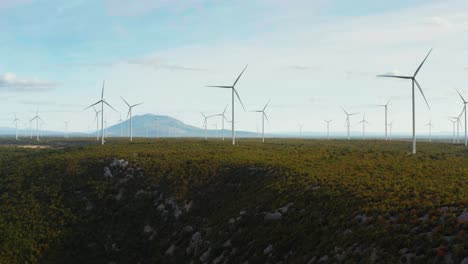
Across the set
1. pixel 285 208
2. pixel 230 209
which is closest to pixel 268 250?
pixel 285 208

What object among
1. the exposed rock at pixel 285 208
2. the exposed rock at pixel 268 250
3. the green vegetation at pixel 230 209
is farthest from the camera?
the exposed rock at pixel 285 208

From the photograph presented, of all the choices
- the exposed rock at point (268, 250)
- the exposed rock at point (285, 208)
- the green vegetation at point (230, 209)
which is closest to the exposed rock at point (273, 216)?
the green vegetation at point (230, 209)

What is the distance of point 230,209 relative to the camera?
50594 mm

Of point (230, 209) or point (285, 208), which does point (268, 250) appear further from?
point (230, 209)

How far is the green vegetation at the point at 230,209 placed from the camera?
32.7 m

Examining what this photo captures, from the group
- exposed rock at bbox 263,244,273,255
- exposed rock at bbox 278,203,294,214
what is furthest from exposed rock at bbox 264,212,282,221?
exposed rock at bbox 263,244,273,255

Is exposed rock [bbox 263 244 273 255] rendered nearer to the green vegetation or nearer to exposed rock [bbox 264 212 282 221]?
the green vegetation

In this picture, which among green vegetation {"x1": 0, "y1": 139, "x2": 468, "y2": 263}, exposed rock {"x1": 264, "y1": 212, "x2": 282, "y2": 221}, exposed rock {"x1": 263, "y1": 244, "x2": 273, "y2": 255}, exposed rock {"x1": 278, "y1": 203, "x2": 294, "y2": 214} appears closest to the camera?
green vegetation {"x1": 0, "y1": 139, "x2": 468, "y2": 263}

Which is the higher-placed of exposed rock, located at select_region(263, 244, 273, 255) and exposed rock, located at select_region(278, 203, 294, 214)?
exposed rock, located at select_region(278, 203, 294, 214)

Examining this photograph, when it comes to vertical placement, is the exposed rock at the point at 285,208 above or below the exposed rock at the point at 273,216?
above

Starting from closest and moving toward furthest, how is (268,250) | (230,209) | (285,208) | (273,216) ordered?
(268,250) < (273,216) < (285,208) < (230,209)

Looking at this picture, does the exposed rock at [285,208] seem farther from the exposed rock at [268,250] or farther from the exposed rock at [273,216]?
the exposed rock at [268,250]

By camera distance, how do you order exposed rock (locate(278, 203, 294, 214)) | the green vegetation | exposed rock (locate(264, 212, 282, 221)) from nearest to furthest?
the green vegetation → exposed rock (locate(264, 212, 282, 221)) → exposed rock (locate(278, 203, 294, 214))

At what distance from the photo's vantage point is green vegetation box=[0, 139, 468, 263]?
32.7m
